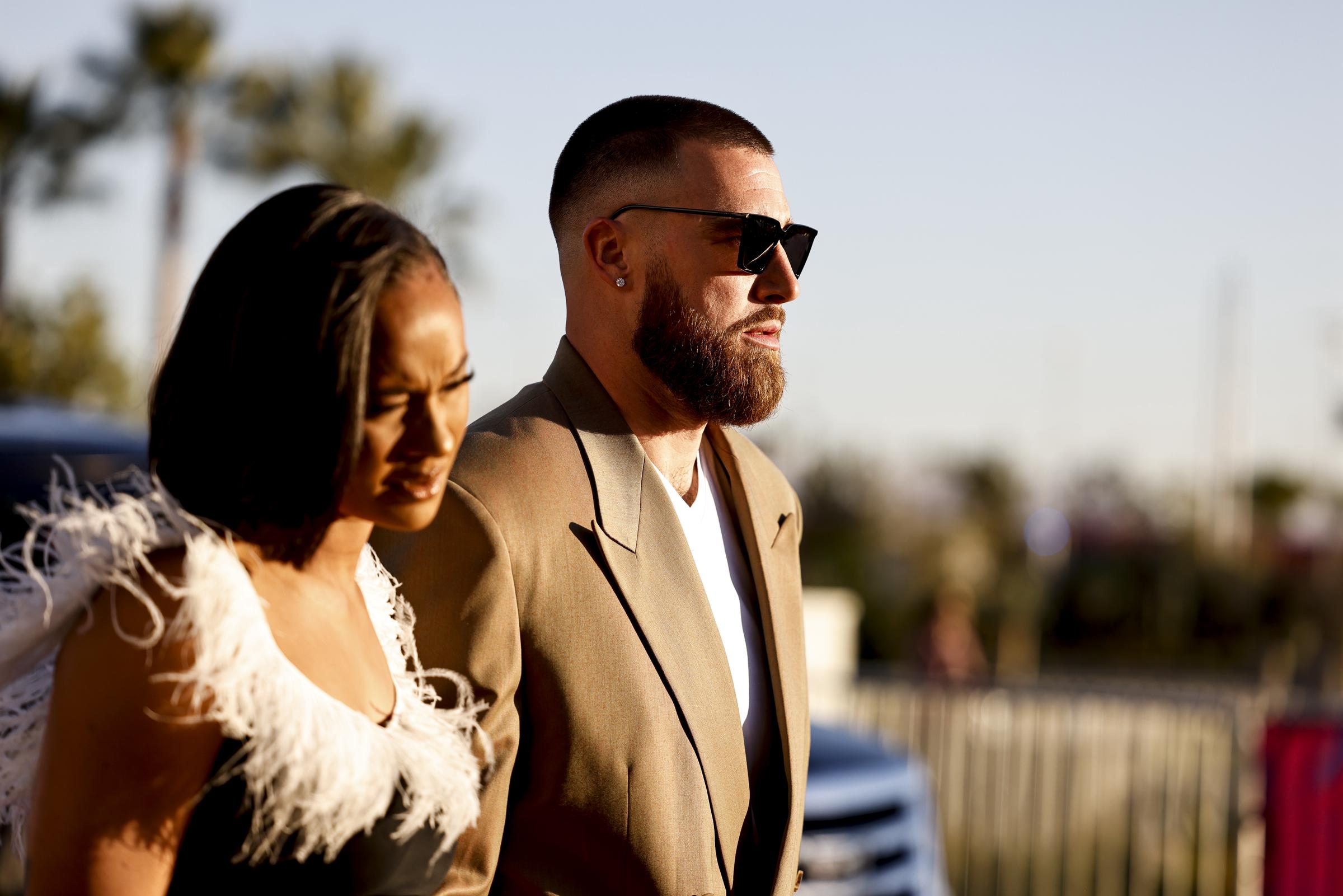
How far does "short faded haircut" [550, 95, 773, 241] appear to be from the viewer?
267 centimetres

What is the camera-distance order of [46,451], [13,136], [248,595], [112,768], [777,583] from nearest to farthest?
[112,768] < [248,595] < [777,583] < [46,451] < [13,136]

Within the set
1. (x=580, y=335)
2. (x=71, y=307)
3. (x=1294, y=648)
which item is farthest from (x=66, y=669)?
(x=1294, y=648)

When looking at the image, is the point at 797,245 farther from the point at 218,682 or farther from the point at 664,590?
the point at 218,682

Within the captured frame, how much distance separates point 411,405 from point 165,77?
2350 cm

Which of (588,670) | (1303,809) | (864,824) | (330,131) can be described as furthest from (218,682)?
(330,131)

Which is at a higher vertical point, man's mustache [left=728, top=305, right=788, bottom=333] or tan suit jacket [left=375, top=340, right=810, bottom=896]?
man's mustache [left=728, top=305, right=788, bottom=333]

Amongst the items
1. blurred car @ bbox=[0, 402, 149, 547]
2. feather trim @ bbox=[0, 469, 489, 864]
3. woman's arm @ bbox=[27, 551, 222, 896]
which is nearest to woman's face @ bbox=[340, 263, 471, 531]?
feather trim @ bbox=[0, 469, 489, 864]

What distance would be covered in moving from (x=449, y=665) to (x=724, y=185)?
3.35ft

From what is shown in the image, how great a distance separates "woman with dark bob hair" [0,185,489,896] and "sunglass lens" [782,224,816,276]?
109cm

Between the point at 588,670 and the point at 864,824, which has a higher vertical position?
the point at 588,670

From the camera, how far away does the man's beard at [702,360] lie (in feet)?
8.47

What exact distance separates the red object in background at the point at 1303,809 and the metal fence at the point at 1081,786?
0.45m

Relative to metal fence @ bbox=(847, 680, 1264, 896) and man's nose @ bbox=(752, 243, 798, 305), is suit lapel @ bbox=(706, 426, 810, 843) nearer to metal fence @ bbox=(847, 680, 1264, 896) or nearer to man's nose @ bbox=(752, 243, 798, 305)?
man's nose @ bbox=(752, 243, 798, 305)

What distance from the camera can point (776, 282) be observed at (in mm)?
2658
